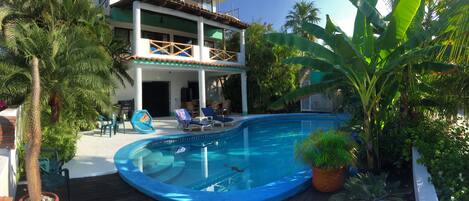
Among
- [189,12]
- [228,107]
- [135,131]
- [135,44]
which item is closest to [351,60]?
[135,131]

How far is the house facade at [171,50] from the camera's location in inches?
635

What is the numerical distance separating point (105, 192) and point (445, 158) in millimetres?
5712

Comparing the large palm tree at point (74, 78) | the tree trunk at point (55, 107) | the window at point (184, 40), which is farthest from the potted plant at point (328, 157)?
the window at point (184, 40)

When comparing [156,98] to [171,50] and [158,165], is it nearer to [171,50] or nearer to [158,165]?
[171,50]

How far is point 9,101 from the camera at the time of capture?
873 cm

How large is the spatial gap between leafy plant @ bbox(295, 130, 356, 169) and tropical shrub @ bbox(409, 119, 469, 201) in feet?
3.71

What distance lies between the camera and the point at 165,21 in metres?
19.6

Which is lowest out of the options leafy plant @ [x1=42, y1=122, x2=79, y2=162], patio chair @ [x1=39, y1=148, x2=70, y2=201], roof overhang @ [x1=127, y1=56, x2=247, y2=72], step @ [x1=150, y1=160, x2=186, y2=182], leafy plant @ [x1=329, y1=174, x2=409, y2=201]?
step @ [x1=150, y1=160, x2=186, y2=182]

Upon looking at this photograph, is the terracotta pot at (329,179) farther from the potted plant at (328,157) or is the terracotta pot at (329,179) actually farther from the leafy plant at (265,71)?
the leafy plant at (265,71)

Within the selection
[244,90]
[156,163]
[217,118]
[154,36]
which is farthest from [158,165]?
[154,36]

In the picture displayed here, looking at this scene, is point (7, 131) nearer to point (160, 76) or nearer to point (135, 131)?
point (135, 131)

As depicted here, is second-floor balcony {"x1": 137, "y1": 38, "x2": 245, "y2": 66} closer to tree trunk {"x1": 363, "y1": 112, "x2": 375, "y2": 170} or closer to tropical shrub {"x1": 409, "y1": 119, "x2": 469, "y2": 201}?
tree trunk {"x1": 363, "y1": 112, "x2": 375, "y2": 170}

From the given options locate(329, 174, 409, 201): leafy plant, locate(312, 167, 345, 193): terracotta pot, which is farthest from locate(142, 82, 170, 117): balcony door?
locate(329, 174, 409, 201): leafy plant

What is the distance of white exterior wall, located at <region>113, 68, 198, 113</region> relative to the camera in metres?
19.3
